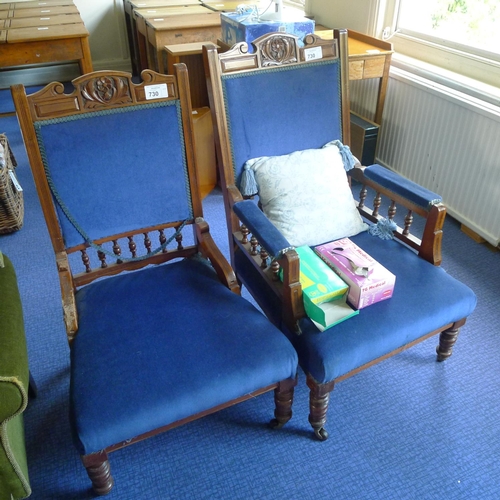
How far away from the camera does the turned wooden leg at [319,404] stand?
130 centimetres

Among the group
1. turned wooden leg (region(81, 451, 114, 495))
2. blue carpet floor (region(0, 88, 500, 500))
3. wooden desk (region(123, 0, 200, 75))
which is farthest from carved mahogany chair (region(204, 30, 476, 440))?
wooden desk (region(123, 0, 200, 75))

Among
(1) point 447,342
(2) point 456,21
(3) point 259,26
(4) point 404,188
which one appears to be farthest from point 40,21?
(1) point 447,342

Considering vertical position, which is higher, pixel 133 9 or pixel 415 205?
pixel 133 9

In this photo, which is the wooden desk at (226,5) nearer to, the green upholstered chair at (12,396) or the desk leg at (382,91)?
the desk leg at (382,91)

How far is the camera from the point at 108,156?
1.35m

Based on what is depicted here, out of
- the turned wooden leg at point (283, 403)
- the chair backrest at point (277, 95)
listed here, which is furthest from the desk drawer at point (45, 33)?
the turned wooden leg at point (283, 403)

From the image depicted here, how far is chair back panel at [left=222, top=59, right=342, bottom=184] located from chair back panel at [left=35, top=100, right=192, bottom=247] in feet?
0.78

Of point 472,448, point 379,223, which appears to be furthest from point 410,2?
point 472,448

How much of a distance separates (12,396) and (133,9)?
422 cm

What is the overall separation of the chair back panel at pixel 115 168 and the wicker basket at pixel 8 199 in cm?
118

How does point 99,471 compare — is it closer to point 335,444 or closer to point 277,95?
point 335,444

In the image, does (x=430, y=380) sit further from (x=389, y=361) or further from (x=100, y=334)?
(x=100, y=334)

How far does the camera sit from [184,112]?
4.58 feet

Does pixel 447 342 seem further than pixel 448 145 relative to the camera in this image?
No
